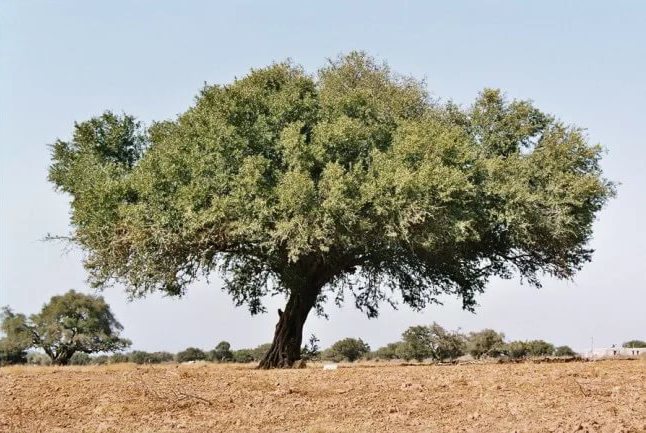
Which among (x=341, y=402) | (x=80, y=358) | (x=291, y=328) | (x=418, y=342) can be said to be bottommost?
(x=341, y=402)

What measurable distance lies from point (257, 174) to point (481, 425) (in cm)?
1295

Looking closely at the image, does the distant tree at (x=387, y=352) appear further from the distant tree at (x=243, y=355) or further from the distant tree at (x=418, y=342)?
the distant tree at (x=243, y=355)

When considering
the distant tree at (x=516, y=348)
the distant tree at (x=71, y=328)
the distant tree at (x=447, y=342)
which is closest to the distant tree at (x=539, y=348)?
the distant tree at (x=516, y=348)

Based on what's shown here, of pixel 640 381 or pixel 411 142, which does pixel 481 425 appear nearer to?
pixel 640 381

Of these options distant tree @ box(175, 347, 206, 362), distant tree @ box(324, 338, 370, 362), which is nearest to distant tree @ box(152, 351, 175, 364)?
distant tree @ box(175, 347, 206, 362)

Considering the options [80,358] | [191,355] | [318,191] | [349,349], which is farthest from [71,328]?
[318,191]

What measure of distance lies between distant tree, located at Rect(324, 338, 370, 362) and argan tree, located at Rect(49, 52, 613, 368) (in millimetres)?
17596

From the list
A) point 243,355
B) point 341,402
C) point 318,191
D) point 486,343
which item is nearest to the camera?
point 341,402

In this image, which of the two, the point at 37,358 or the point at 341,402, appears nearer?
the point at 341,402

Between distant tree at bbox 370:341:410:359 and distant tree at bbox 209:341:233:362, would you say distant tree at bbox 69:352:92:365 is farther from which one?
distant tree at bbox 370:341:410:359

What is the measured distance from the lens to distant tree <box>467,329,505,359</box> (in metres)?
41.4

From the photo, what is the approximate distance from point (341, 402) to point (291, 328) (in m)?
15.1

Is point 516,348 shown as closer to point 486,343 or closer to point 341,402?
point 486,343

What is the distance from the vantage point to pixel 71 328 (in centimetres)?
5591
